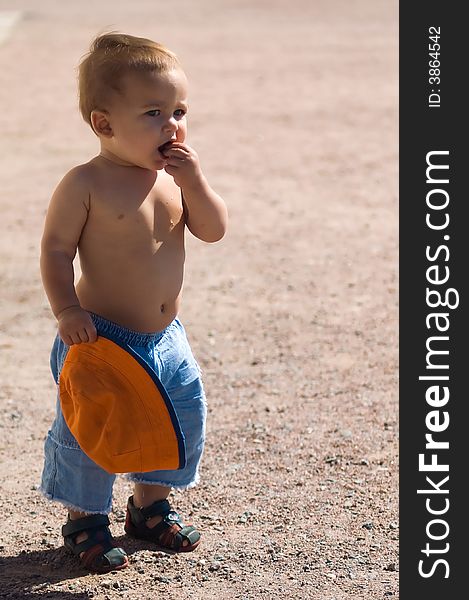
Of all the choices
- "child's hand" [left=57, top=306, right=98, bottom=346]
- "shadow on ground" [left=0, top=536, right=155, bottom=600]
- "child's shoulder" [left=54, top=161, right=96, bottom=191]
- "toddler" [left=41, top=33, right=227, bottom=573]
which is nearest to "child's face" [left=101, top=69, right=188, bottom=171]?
"toddler" [left=41, top=33, right=227, bottom=573]

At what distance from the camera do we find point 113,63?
3.16m

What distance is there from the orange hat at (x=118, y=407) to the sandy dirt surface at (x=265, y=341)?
42 cm

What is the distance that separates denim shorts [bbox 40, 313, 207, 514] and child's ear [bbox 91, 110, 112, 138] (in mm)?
518

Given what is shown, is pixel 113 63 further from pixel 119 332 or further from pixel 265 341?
pixel 265 341

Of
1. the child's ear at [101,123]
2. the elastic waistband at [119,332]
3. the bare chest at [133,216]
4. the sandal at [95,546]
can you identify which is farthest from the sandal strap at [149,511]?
the child's ear at [101,123]

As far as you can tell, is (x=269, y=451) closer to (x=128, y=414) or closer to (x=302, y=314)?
(x=128, y=414)

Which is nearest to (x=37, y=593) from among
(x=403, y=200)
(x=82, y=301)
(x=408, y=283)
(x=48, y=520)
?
(x=48, y=520)

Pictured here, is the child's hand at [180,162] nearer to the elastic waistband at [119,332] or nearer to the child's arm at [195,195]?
the child's arm at [195,195]

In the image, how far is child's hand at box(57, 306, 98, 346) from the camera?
318 centimetres

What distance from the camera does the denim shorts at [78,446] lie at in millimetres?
3312

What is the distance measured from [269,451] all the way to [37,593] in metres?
1.28

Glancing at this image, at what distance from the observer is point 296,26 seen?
55.7ft

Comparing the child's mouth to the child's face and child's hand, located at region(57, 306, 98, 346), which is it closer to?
the child's face

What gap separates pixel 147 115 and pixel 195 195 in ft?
0.91
